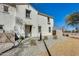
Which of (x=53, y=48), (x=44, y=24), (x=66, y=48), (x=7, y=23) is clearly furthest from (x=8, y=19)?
(x=66, y=48)

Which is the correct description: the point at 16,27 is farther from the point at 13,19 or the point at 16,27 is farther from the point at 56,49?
the point at 56,49

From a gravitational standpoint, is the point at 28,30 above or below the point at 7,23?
below

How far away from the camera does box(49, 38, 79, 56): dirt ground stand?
589 centimetres

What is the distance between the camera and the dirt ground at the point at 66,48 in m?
5.89

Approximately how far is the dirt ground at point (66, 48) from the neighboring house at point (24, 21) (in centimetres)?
77

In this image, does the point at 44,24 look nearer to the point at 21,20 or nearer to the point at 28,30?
the point at 28,30

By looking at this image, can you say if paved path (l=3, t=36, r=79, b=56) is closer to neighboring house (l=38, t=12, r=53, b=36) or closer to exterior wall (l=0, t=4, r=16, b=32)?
neighboring house (l=38, t=12, r=53, b=36)

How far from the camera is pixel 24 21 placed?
7.17 metres

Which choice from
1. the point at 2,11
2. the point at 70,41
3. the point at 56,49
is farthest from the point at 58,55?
the point at 2,11

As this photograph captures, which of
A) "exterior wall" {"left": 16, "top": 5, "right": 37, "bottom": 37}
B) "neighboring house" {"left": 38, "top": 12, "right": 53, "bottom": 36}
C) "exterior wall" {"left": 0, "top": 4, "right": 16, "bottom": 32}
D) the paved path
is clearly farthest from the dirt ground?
"exterior wall" {"left": 0, "top": 4, "right": 16, "bottom": 32}

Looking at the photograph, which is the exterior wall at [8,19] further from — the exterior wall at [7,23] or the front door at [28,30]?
the front door at [28,30]

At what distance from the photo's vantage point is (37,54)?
19.0ft

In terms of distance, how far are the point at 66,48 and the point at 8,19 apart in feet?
7.32

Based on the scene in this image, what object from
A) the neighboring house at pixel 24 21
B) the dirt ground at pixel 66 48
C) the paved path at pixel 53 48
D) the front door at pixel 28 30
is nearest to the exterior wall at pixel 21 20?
the neighboring house at pixel 24 21
